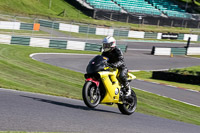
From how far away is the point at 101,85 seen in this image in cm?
909

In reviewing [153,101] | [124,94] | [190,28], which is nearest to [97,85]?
[124,94]

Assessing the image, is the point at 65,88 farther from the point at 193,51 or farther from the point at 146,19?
the point at 146,19

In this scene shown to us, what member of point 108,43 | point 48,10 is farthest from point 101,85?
point 48,10

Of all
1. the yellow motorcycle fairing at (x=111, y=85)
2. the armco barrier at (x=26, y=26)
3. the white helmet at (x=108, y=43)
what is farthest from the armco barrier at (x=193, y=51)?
the white helmet at (x=108, y=43)

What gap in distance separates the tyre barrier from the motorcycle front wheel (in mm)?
14575

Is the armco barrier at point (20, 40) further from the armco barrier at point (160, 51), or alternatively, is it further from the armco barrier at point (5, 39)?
the armco barrier at point (160, 51)

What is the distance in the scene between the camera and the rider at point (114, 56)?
358 inches

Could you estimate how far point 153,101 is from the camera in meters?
15.1

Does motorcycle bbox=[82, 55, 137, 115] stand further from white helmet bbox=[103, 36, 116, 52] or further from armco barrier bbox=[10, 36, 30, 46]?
armco barrier bbox=[10, 36, 30, 46]

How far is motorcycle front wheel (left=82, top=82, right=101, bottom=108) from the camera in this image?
856 centimetres

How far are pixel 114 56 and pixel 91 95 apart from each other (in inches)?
48.0

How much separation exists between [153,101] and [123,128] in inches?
309

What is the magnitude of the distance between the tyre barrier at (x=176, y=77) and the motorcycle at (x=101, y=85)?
13.6 m

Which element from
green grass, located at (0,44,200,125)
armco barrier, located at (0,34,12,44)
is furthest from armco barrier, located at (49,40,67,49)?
green grass, located at (0,44,200,125)
